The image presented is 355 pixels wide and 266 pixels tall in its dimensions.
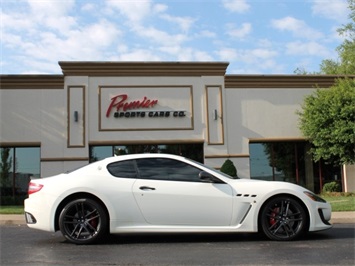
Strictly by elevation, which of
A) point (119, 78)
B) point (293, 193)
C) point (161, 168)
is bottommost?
point (293, 193)

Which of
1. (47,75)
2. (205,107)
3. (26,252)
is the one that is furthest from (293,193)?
(47,75)

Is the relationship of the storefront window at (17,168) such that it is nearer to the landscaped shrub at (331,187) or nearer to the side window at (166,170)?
the landscaped shrub at (331,187)

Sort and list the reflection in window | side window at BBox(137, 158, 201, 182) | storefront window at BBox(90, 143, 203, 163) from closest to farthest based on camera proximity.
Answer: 1. side window at BBox(137, 158, 201, 182)
2. storefront window at BBox(90, 143, 203, 163)
3. the reflection in window

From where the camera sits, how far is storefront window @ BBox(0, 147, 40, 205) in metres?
19.4

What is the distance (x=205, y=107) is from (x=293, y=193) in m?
13.4

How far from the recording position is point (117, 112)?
63.8 feet

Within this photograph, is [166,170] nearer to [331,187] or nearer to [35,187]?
[35,187]

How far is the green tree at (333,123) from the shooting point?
58.7ft

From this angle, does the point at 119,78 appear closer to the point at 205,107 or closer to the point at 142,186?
the point at 205,107

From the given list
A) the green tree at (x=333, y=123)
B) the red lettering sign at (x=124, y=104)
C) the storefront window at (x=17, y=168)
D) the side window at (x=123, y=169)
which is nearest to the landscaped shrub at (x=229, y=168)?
the green tree at (x=333, y=123)

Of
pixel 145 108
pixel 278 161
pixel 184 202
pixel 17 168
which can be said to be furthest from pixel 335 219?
pixel 17 168

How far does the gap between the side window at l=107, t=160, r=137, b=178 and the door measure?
0.23 meters

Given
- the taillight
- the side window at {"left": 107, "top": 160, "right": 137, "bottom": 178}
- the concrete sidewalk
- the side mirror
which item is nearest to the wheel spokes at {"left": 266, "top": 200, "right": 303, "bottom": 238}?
the side mirror

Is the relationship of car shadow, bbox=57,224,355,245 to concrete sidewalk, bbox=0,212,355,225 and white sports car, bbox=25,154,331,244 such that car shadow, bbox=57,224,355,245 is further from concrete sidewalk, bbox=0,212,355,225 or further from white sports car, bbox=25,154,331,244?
concrete sidewalk, bbox=0,212,355,225
